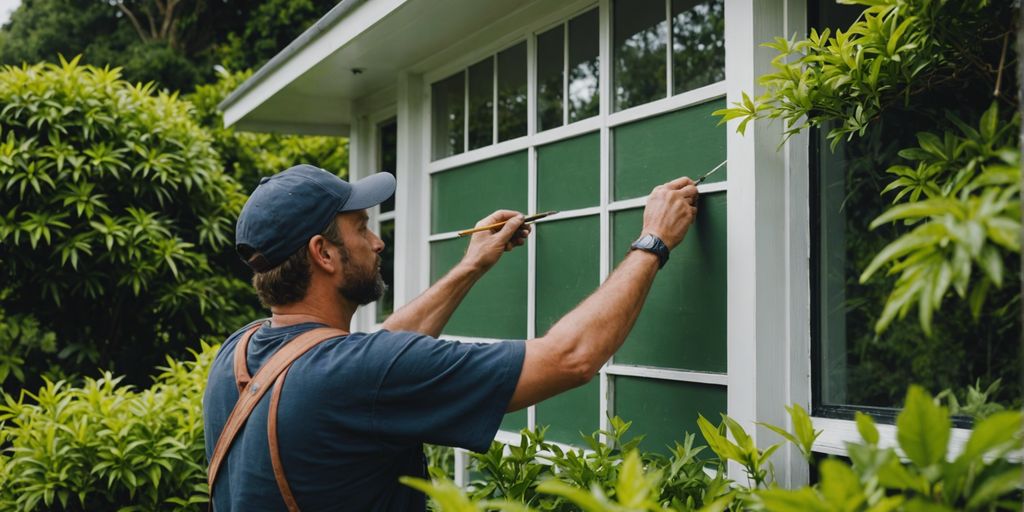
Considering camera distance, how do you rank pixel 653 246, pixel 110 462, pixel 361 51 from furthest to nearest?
pixel 361 51
pixel 110 462
pixel 653 246

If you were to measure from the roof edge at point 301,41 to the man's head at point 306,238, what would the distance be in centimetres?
150

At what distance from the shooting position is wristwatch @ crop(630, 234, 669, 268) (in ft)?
7.95

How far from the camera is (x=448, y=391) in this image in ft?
7.07

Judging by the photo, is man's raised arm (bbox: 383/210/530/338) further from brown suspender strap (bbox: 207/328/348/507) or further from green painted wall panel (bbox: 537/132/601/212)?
brown suspender strap (bbox: 207/328/348/507)

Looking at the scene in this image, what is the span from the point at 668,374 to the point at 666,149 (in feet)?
2.38

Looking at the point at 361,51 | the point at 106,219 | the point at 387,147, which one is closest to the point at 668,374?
the point at 361,51

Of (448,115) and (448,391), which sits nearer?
(448,391)

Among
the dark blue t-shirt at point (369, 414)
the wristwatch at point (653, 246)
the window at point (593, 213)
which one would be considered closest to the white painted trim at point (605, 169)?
the window at point (593, 213)

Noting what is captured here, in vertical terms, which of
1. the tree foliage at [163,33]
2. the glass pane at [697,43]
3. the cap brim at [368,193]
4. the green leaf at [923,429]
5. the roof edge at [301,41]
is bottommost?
the green leaf at [923,429]

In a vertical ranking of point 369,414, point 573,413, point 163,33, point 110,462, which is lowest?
point 110,462

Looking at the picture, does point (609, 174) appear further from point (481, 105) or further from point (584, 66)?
point (481, 105)

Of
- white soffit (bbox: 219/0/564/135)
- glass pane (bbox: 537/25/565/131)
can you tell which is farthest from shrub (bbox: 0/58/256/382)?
glass pane (bbox: 537/25/565/131)

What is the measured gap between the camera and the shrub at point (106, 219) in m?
5.50

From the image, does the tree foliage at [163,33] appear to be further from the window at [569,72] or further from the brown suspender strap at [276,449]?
the brown suspender strap at [276,449]
